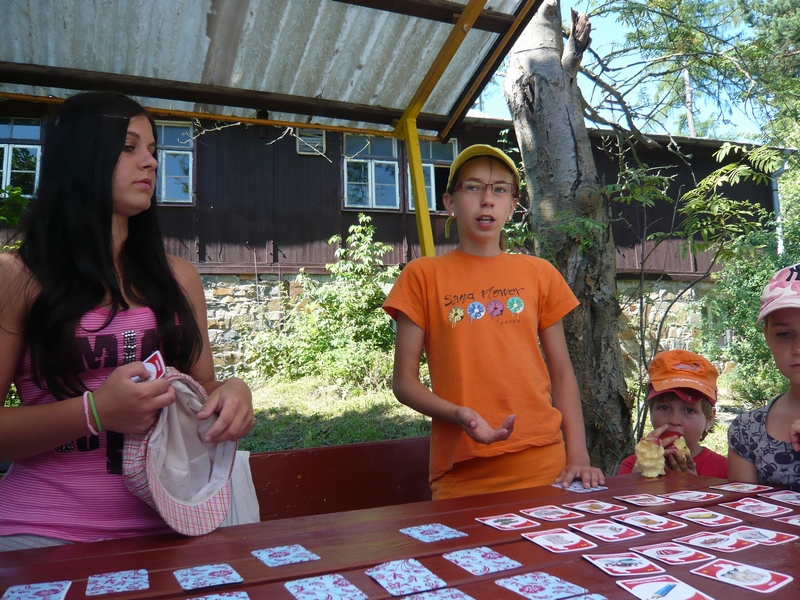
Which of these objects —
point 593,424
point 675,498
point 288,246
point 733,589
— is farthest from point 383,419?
point 733,589

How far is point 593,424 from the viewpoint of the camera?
141 inches

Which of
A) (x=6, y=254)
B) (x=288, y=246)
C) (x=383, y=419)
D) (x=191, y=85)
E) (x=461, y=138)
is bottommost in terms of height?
(x=383, y=419)

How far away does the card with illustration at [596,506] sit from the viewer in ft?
5.01

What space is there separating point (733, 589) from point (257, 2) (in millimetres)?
2523

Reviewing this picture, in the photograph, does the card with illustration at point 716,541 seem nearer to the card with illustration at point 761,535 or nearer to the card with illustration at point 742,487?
the card with illustration at point 761,535

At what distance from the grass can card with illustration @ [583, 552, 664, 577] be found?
4.66m

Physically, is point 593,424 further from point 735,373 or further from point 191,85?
point 735,373

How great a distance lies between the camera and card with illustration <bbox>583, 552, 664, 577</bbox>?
1096mm

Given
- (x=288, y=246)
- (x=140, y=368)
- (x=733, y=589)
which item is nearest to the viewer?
(x=733, y=589)

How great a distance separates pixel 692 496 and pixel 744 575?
24.5 inches

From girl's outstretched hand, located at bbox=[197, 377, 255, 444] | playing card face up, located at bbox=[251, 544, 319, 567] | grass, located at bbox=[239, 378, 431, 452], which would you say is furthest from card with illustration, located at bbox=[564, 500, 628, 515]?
grass, located at bbox=[239, 378, 431, 452]

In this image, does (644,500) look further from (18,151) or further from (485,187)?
(18,151)

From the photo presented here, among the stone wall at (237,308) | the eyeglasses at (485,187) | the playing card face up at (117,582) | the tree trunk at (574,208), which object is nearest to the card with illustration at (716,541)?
the playing card face up at (117,582)

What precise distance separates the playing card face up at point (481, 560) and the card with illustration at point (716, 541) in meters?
0.39
